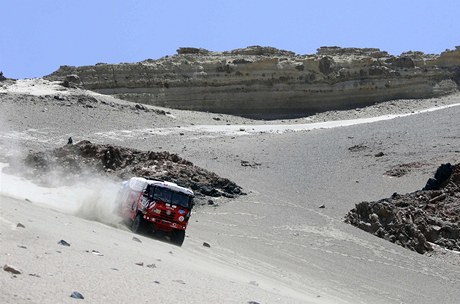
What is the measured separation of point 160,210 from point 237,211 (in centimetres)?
815

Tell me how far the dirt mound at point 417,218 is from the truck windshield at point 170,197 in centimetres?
866

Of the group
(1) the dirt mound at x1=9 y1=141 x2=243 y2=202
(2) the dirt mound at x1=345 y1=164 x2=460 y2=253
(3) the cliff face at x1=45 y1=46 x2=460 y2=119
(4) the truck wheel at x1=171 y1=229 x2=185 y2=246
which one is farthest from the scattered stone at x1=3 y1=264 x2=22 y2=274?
(3) the cliff face at x1=45 y1=46 x2=460 y2=119

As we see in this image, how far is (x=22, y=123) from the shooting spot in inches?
1868

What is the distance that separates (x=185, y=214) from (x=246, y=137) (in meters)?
→ 29.2

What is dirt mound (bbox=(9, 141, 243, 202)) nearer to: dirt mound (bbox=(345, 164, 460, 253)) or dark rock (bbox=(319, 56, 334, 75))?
dirt mound (bbox=(345, 164, 460, 253))

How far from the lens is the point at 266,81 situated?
65.6 meters

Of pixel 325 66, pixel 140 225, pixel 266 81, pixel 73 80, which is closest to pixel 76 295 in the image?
pixel 140 225

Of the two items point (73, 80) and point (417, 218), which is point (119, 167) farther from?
point (73, 80)

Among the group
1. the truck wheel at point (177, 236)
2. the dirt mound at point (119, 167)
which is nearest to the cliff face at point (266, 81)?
the dirt mound at point (119, 167)

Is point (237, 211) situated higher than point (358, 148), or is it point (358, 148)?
point (358, 148)

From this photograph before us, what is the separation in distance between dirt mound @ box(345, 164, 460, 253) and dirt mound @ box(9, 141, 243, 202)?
5.38 metres

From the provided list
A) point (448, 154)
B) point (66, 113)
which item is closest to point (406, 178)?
point (448, 154)

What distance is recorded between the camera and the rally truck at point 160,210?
22000 millimetres

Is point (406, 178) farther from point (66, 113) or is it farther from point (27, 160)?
point (66, 113)
